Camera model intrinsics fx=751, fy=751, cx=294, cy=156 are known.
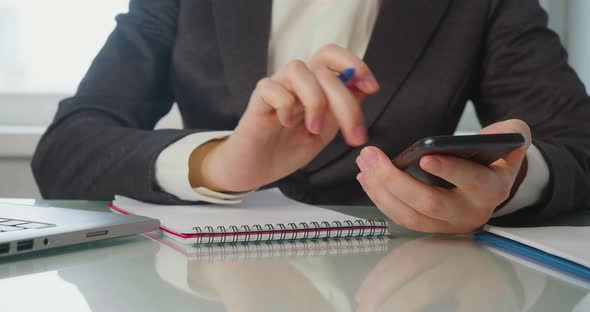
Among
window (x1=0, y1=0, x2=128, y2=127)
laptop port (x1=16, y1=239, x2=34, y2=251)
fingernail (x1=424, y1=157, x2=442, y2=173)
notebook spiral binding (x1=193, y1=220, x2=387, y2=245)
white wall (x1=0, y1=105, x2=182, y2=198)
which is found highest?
fingernail (x1=424, y1=157, x2=442, y2=173)

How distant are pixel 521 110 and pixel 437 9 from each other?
7.5 inches

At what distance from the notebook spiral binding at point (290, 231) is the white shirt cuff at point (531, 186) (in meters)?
0.16

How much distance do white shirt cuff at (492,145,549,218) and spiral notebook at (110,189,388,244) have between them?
0.15 metres

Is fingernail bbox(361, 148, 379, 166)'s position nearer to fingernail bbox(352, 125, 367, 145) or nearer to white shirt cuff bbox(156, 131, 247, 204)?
fingernail bbox(352, 125, 367, 145)

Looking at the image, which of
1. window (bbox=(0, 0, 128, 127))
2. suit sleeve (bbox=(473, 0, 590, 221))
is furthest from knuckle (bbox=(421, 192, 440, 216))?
window (bbox=(0, 0, 128, 127))

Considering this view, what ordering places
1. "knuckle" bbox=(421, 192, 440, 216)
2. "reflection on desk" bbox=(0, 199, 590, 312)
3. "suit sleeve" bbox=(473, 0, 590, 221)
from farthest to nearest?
1. "suit sleeve" bbox=(473, 0, 590, 221)
2. "knuckle" bbox=(421, 192, 440, 216)
3. "reflection on desk" bbox=(0, 199, 590, 312)

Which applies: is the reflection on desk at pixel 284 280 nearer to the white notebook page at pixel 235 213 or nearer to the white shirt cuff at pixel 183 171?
the white notebook page at pixel 235 213

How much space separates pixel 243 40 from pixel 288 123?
450mm

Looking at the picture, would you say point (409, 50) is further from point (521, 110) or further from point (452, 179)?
point (452, 179)

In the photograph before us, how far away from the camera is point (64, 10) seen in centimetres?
186

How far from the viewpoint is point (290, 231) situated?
66cm

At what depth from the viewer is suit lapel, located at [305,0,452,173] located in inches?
41.6

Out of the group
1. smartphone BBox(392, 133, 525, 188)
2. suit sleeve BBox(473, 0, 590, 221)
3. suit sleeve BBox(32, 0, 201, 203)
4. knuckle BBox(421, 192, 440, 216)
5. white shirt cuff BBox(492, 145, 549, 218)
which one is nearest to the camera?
smartphone BBox(392, 133, 525, 188)

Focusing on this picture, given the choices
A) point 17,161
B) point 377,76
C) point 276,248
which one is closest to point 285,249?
point 276,248
